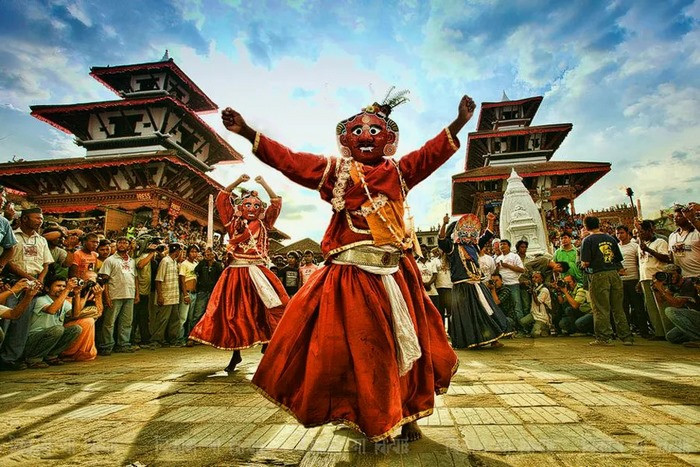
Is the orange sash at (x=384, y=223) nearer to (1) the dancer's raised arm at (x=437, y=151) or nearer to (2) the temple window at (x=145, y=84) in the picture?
(1) the dancer's raised arm at (x=437, y=151)

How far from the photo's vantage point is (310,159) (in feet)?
7.95

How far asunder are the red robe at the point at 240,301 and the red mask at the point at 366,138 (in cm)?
241

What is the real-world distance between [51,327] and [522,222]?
58.0 feet

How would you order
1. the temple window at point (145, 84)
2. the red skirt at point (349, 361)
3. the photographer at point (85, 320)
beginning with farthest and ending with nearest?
the temple window at point (145, 84) < the photographer at point (85, 320) < the red skirt at point (349, 361)

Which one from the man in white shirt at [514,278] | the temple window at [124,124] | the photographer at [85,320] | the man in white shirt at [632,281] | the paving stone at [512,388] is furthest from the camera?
the temple window at [124,124]

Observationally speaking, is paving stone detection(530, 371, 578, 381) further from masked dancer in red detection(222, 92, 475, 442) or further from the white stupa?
the white stupa

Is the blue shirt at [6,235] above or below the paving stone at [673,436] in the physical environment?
above

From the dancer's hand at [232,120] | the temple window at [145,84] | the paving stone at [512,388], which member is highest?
the temple window at [145,84]

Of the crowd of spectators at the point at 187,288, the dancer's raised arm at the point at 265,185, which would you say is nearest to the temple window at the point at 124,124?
the crowd of spectators at the point at 187,288

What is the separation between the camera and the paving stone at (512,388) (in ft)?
9.73

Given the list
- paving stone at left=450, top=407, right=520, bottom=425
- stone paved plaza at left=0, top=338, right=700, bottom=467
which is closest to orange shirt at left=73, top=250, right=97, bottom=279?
stone paved plaza at left=0, top=338, right=700, bottom=467

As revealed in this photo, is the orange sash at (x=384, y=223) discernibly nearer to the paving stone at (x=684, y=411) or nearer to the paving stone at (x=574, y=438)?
the paving stone at (x=574, y=438)

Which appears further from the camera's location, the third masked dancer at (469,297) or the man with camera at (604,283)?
the third masked dancer at (469,297)

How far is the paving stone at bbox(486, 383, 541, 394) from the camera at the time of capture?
297cm
